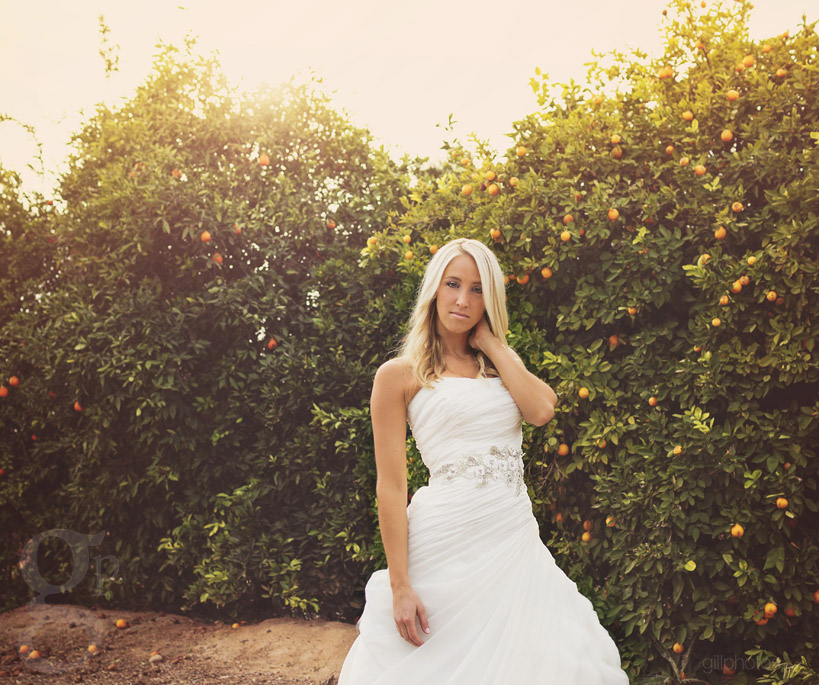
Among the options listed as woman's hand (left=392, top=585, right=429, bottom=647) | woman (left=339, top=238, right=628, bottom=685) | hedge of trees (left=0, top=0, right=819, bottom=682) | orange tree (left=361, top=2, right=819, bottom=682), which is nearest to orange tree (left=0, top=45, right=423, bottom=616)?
hedge of trees (left=0, top=0, right=819, bottom=682)

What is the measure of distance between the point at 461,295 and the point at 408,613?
120 cm

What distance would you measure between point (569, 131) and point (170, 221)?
3.37 m

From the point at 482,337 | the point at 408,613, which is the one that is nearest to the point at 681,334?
the point at 482,337

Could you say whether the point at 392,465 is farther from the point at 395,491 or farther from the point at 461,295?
the point at 461,295

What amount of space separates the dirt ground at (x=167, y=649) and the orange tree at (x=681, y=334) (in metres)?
2.16

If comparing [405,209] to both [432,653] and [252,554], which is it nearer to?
[252,554]

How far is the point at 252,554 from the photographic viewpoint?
591 centimetres

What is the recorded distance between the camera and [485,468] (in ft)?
9.01

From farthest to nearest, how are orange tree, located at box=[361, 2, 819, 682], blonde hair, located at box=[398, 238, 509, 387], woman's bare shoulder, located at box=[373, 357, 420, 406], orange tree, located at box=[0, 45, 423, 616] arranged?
1. orange tree, located at box=[0, 45, 423, 616]
2. orange tree, located at box=[361, 2, 819, 682]
3. blonde hair, located at box=[398, 238, 509, 387]
4. woman's bare shoulder, located at box=[373, 357, 420, 406]

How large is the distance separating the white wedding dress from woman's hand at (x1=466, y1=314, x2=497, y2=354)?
15cm

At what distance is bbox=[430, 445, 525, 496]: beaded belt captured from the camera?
2738 mm
